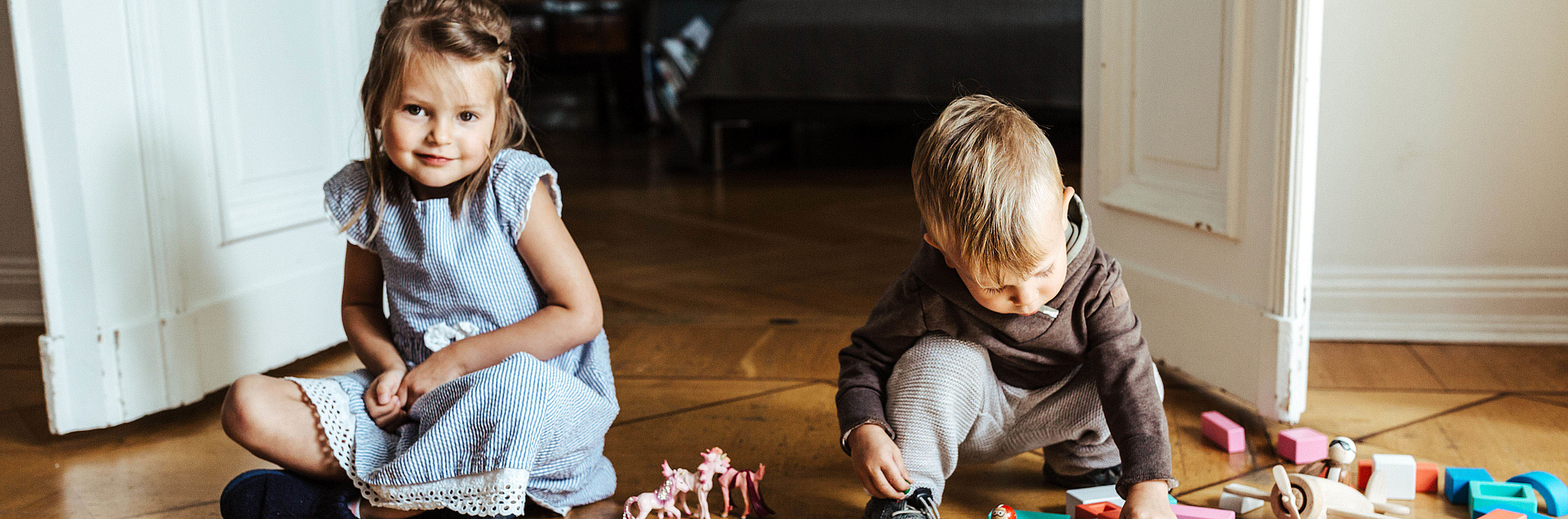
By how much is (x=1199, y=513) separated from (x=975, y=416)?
0.18m

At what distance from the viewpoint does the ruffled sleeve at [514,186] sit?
0.97m

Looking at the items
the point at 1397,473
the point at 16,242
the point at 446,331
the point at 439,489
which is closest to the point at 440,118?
the point at 446,331

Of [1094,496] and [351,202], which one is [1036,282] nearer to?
[1094,496]

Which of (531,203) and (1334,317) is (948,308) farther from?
(1334,317)

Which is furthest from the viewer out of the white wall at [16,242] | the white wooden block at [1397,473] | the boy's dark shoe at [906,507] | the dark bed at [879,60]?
the dark bed at [879,60]

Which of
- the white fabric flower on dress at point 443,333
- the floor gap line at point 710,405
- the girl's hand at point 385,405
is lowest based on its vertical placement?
the floor gap line at point 710,405

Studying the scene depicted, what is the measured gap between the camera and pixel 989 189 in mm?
733

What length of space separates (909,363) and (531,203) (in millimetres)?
356

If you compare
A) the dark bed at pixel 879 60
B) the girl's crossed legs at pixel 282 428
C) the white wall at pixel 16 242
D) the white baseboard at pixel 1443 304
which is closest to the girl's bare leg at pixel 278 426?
the girl's crossed legs at pixel 282 428

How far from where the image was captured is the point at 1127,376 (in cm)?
84

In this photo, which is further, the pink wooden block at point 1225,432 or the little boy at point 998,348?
the pink wooden block at point 1225,432

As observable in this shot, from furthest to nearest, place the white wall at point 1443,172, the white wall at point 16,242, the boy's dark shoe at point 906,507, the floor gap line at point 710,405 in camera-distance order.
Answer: the white wall at point 16,242, the white wall at point 1443,172, the floor gap line at point 710,405, the boy's dark shoe at point 906,507

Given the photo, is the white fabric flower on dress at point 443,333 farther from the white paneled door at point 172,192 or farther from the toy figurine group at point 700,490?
the white paneled door at point 172,192

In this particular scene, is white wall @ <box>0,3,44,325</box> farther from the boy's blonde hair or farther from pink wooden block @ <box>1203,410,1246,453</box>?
pink wooden block @ <box>1203,410,1246,453</box>
